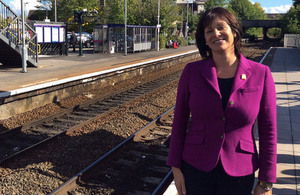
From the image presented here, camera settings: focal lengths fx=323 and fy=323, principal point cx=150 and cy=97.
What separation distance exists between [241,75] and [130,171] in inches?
160

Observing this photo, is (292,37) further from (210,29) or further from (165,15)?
(210,29)

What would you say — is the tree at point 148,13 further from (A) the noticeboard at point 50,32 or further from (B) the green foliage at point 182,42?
(A) the noticeboard at point 50,32

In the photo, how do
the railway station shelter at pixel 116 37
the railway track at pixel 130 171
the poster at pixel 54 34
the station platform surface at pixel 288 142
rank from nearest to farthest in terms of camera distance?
the station platform surface at pixel 288 142
the railway track at pixel 130 171
the poster at pixel 54 34
the railway station shelter at pixel 116 37

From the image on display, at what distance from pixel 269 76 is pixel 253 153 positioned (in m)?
0.52

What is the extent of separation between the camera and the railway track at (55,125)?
22.7 feet

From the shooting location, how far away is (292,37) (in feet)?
145

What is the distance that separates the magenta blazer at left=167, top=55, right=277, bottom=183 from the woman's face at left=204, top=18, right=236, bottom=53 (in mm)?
133

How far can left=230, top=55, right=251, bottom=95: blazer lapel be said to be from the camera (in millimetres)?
2045

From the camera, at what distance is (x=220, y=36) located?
2.14 m

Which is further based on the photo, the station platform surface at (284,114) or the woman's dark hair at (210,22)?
the station platform surface at (284,114)

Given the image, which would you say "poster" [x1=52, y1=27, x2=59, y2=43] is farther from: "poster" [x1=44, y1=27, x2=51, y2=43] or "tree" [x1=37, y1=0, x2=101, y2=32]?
"tree" [x1=37, y1=0, x2=101, y2=32]

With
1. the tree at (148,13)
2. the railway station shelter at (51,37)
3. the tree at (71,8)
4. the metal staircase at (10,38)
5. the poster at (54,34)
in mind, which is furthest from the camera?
the tree at (71,8)

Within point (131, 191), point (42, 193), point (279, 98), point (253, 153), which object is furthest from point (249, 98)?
point (279, 98)

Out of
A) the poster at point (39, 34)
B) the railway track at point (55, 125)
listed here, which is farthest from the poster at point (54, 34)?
the railway track at point (55, 125)
